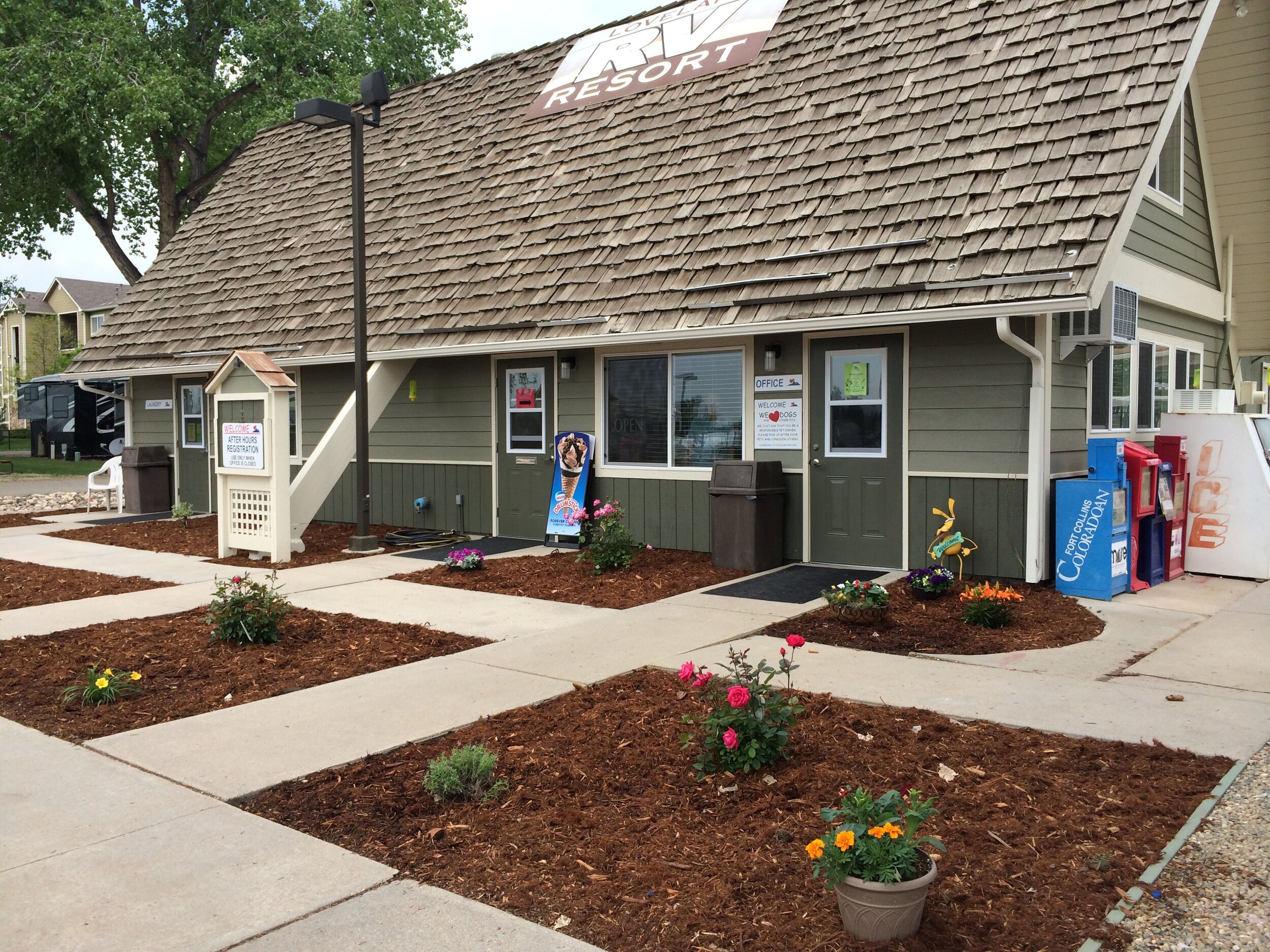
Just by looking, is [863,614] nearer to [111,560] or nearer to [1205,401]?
[1205,401]

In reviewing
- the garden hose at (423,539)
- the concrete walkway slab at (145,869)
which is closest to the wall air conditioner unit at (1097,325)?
the garden hose at (423,539)

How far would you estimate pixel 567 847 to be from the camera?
394 cm

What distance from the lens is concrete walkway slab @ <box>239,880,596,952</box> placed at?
319cm

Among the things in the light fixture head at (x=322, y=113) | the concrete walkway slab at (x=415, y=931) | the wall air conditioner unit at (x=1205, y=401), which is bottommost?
the concrete walkway slab at (x=415, y=931)

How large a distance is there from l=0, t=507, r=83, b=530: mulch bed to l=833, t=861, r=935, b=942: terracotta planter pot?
15.9 m

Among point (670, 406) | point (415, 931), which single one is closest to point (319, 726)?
point (415, 931)

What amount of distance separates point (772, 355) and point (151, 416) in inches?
501

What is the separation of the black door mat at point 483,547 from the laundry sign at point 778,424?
3339 millimetres

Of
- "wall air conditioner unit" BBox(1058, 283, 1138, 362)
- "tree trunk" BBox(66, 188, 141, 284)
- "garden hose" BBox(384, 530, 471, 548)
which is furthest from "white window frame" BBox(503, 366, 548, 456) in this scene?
"tree trunk" BBox(66, 188, 141, 284)

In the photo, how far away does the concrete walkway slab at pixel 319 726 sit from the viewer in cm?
483

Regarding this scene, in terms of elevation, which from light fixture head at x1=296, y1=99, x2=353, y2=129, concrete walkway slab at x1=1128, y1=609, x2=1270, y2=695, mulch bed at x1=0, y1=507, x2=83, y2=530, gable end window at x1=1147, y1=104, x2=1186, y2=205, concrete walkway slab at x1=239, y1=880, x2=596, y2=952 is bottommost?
concrete walkway slab at x1=239, y1=880, x2=596, y2=952

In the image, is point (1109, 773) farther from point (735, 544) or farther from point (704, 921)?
point (735, 544)

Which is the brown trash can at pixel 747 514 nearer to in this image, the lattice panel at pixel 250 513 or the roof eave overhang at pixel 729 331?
the roof eave overhang at pixel 729 331

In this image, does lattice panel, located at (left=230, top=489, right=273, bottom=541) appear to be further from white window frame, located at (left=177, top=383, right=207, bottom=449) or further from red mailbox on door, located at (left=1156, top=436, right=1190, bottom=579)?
red mailbox on door, located at (left=1156, top=436, right=1190, bottom=579)
